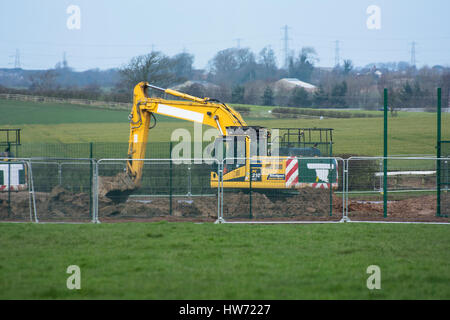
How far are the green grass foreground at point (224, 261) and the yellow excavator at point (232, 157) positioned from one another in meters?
2.96

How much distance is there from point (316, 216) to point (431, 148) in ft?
67.4

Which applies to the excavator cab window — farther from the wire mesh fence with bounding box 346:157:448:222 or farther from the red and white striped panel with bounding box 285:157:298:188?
the wire mesh fence with bounding box 346:157:448:222

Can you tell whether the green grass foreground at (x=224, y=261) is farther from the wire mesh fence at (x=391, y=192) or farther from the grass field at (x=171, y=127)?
the grass field at (x=171, y=127)

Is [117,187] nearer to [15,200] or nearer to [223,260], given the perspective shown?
[15,200]

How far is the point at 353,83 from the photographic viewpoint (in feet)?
141

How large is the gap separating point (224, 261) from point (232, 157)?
937 cm

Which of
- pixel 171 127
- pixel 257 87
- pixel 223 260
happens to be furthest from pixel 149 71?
pixel 223 260

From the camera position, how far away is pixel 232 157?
59.6 feet

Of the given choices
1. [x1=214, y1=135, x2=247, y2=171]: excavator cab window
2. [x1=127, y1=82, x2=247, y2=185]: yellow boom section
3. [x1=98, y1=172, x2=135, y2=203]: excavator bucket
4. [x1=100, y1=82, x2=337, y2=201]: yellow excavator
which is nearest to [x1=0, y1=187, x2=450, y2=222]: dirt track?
[x1=98, y1=172, x2=135, y2=203]: excavator bucket

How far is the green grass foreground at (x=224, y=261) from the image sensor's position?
7.17m

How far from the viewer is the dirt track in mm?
14820

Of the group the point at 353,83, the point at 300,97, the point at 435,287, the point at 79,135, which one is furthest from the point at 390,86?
the point at 435,287

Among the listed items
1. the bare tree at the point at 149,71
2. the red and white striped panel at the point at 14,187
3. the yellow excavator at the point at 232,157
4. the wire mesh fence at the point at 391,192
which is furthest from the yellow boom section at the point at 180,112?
the bare tree at the point at 149,71

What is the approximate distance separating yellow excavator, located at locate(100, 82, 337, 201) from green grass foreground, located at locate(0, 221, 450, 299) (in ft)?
9.71
